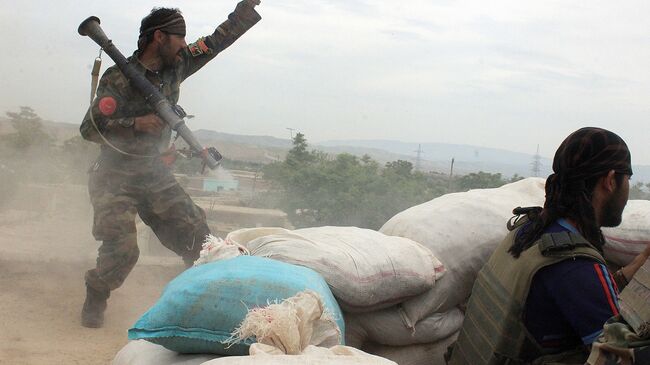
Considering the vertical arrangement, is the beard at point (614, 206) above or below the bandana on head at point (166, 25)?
below

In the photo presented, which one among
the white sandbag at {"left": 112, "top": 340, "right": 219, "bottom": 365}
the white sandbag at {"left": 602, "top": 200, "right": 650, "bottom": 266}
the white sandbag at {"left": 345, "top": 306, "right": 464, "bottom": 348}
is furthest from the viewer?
the white sandbag at {"left": 602, "top": 200, "right": 650, "bottom": 266}

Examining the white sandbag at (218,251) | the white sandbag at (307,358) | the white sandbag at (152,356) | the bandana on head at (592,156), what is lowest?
the white sandbag at (152,356)

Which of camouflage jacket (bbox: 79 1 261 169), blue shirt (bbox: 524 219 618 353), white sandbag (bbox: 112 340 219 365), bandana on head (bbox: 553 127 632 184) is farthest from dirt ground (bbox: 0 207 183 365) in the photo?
bandana on head (bbox: 553 127 632 184)

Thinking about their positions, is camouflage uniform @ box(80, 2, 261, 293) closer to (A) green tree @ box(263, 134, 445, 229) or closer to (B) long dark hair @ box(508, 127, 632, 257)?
(B) long dark hair @ box(508, 127, 632, 257)

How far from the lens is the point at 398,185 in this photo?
8117 millimetres

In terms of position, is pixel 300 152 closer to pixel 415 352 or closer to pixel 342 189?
pixel 342 189

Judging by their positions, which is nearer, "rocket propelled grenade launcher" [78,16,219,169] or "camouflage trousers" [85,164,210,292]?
"rocket propelled grenade launcher" [78,16,219,169]

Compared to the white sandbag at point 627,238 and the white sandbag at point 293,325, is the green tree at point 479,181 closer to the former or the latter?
the white sandbag at point 627,238

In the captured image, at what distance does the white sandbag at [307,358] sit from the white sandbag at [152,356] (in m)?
0.29

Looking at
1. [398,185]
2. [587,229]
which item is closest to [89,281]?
[587,229]

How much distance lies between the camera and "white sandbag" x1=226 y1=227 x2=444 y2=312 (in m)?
2.30

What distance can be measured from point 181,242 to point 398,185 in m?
4.16

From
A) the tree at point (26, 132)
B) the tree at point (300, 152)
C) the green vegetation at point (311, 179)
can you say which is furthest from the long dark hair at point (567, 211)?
the tree at point (26, 132)

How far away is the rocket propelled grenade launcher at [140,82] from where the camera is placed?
3951 mm
